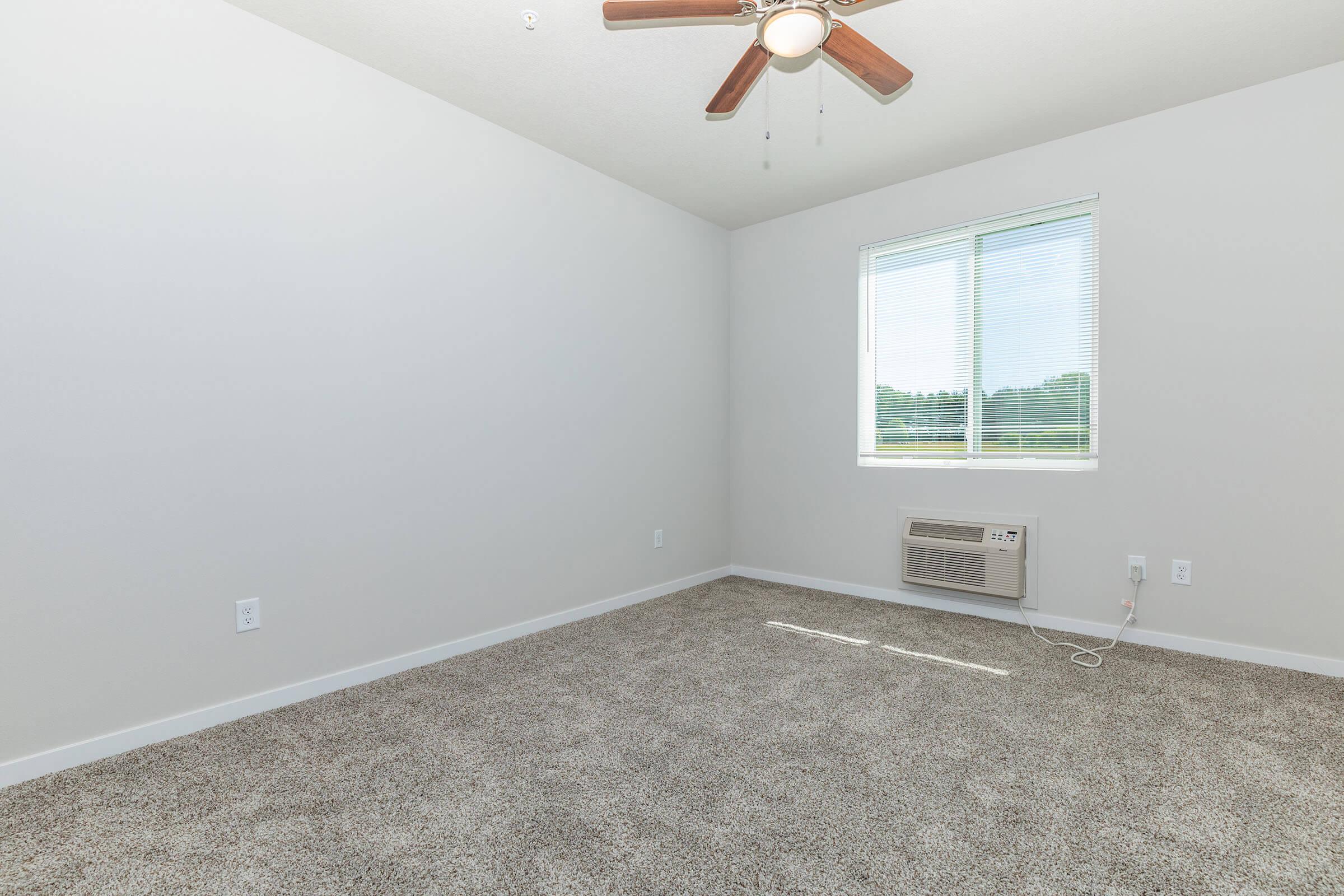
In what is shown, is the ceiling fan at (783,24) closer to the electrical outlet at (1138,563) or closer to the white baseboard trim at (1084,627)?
the electrical outlet at (1138,563)

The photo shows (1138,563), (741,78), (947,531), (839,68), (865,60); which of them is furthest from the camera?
(947,531)

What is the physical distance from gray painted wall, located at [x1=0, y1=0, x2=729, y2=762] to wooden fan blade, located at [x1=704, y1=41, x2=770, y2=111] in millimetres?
1320

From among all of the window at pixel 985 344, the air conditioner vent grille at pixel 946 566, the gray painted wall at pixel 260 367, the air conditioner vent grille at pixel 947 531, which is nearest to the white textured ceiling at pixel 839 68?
the gray painted wall at pixel 260 367

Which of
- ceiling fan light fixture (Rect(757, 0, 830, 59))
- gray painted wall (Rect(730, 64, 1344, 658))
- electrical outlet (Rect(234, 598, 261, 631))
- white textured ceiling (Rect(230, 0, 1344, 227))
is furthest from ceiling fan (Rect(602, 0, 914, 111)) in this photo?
electrical outlet (Rect(234, 598, 261, 631))

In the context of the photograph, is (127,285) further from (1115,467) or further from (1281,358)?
(1281,358)

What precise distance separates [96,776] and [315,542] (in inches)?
35.7

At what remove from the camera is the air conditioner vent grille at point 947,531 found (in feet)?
11.3

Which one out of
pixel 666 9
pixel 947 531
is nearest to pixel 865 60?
pixel 666 9

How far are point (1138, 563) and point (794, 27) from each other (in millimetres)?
2901

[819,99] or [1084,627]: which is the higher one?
[819,99]

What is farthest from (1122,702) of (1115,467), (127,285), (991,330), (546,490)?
(127,285)

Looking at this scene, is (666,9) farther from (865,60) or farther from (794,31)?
(865,60)

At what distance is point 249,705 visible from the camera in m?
2.24

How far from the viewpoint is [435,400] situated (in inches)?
111
